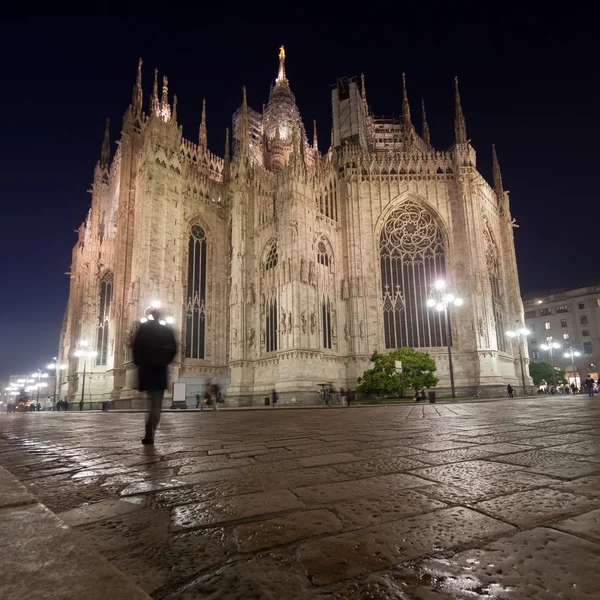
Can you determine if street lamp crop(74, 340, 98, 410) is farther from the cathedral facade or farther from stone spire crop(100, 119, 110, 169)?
stone spire crop(100, 119, 110, 169)

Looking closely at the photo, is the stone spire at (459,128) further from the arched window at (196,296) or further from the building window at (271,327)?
the arched window at (196,296)

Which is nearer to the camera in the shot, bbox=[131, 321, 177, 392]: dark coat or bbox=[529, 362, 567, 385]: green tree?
bbox=[131, 321, 177, 392]: dark coat

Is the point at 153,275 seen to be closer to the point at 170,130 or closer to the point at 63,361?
the point at 170,130

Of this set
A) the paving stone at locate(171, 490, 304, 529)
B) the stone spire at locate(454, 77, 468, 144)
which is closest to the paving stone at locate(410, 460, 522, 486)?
the paving stone at locate(171, 490, 304, 529)

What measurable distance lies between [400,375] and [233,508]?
26546 millimetres

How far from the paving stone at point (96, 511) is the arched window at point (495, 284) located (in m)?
36.5

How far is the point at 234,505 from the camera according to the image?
2098 mm

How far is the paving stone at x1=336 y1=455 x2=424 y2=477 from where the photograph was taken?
2839 mm

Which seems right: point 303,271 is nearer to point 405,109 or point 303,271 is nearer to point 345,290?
point 345,290

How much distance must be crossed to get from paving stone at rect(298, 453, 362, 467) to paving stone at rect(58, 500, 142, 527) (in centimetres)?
146

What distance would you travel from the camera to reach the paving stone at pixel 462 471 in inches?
99.8

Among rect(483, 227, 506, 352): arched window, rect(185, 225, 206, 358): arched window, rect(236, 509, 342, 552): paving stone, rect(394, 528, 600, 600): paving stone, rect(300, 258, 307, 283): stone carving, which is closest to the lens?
rect(394, 528, 600, 600): paving stone

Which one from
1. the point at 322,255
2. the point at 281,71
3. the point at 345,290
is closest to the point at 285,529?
the point at 322,255

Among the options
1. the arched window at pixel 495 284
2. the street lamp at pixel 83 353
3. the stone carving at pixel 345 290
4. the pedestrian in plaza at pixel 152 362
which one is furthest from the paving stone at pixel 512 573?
the arched window at pixel 495 284
